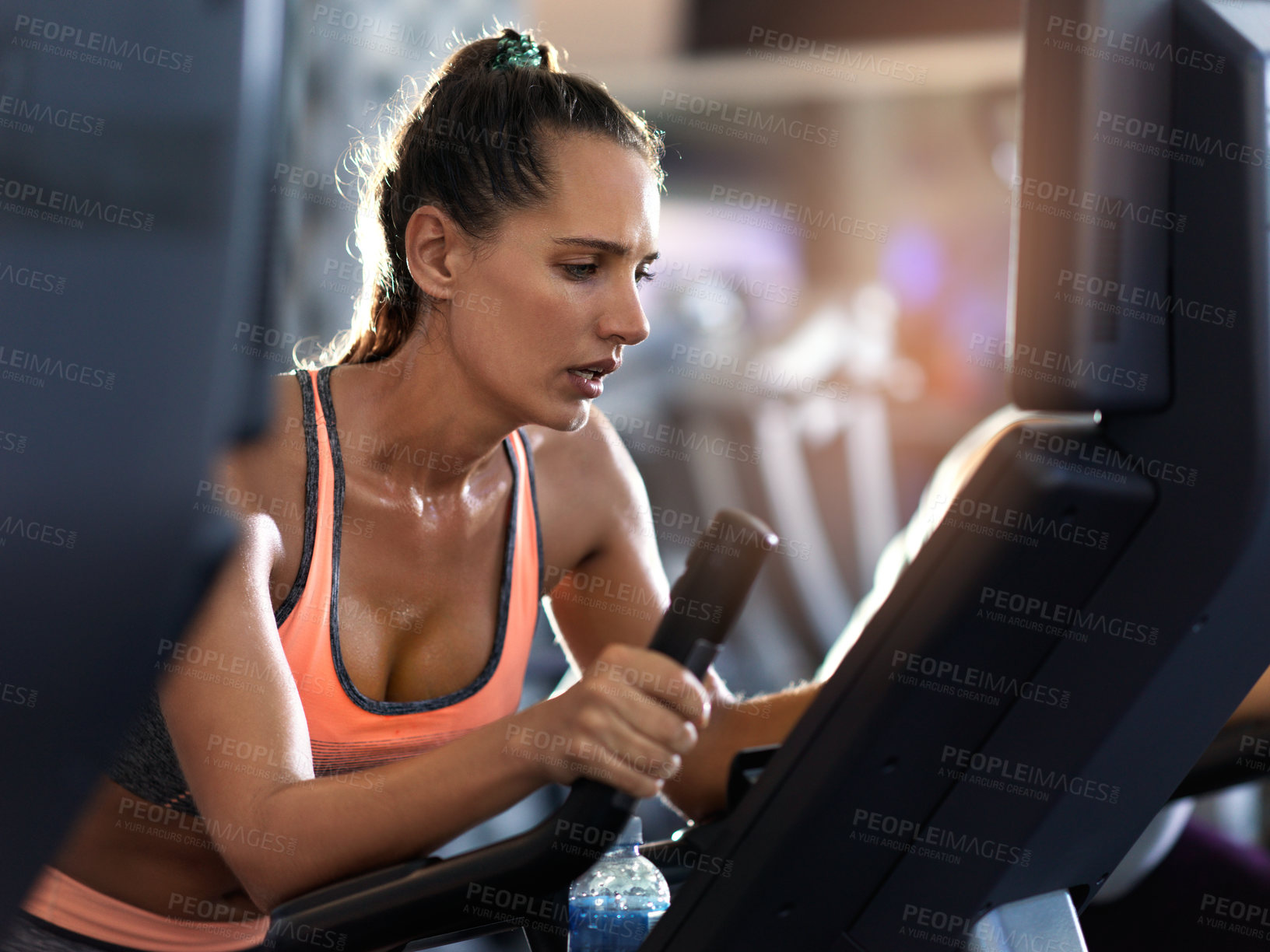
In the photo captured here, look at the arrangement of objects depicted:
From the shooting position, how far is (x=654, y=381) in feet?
18.3

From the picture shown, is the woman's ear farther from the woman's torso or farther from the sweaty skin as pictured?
the woman's torso

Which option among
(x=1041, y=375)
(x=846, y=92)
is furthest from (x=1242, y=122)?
(x=846, y=92)

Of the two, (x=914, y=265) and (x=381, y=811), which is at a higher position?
(x=914, y=265)

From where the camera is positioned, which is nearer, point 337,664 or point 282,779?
point 282,779

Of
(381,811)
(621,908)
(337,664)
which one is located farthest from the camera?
(337,664)

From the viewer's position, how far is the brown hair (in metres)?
1.16

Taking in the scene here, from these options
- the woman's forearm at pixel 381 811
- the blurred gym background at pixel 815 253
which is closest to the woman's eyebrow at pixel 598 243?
the woman's forearm at pixel 381 811

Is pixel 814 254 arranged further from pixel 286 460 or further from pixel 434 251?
pixel 286 460

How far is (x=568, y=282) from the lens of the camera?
113 centimetres

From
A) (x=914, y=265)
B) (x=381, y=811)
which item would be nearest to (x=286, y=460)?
(x=381, y=811)

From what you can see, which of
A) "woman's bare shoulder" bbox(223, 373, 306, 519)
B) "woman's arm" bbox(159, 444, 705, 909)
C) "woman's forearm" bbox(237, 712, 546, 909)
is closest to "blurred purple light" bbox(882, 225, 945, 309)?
"woman's bare shoulder" bbox(223, 373, 306, 519)

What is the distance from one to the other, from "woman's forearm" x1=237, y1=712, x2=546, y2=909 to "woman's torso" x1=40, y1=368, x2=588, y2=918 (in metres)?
0.27

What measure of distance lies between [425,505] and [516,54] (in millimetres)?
518

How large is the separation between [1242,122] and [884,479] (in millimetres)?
5516
